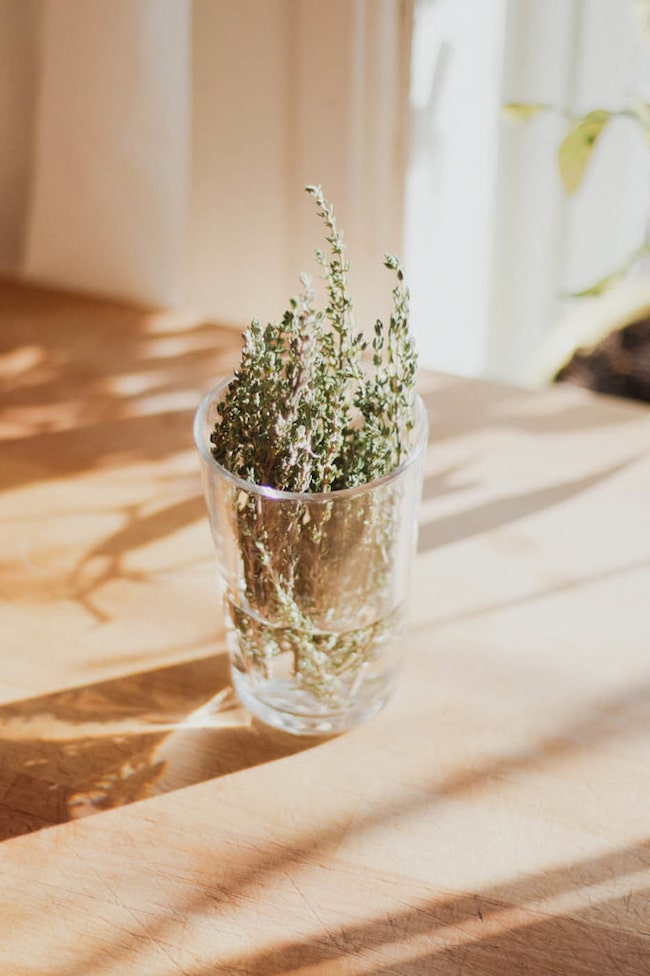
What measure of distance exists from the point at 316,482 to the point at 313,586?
0.08m

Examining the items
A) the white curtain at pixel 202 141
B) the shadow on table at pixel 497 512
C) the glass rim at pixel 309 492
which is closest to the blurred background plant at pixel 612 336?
the white curtain at pixel 202 141

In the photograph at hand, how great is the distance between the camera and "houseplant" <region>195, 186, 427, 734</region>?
70cm

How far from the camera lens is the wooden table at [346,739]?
2.36 ft

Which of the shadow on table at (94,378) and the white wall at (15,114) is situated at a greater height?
the white wall at (15,114)

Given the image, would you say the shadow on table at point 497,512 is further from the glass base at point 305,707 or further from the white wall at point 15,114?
the white wall at point 15,114

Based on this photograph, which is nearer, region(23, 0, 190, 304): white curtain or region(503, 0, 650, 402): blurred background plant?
region(23, 0, 190, 304): white curtain

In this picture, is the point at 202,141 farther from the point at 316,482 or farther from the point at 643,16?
the point at 316,482

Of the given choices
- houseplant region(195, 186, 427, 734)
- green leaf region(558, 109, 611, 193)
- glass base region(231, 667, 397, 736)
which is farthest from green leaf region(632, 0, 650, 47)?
glass base region(231, 667, 397, 736)

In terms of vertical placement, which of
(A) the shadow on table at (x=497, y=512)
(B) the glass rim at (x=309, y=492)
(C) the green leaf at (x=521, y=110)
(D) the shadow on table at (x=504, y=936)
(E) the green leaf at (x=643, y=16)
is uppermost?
(E) the green leaf at (x=643, y=16)

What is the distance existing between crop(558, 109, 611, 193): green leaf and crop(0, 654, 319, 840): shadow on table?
2.15 ft

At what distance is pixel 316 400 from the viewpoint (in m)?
→ 0.70

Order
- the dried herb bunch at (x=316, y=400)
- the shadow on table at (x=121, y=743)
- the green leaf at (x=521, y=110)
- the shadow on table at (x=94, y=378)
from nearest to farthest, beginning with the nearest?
the dried herb bunch at (x=316, y=400) < the shadow on table at (x=121, y=743) < the shadow on table at (x=94, y=378) < the green leaf at (x=521, y=110)

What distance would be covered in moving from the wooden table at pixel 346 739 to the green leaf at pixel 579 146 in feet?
0.82

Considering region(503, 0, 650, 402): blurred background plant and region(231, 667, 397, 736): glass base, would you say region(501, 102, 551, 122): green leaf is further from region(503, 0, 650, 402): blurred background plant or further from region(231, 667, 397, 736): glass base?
region(231, 667, 397, 736): glass base
